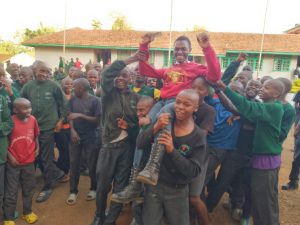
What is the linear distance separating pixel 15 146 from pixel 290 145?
782 cm

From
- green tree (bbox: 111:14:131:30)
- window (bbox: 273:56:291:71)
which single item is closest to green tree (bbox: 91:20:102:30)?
green tree (bbox: 111:14:131:30)

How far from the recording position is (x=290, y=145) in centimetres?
830

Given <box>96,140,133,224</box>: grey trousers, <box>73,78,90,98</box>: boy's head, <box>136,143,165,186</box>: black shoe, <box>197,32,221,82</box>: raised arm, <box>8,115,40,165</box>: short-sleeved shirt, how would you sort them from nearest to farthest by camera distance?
1. <box>136,143,165,186</box>: black shoe
2. <box>197,32,221,82</box>: raised arm
3. <box>96,140,133,224</box>: grey trousers
4. <box>8,115,40,165</box>: short-sleeved shirt
5. <box>73,78,90,98</box>: boy's head

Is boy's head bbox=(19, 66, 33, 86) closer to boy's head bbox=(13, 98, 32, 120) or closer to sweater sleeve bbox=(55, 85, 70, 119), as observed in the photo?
sweater sleeve bbox=(55, 85, 70, 119)

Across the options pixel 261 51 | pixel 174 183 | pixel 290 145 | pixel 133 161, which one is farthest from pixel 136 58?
pixel 261 51

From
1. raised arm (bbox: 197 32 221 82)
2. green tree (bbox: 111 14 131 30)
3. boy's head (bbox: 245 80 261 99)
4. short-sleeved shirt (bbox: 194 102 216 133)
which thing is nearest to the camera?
raised arm (bbox: 197 32 221 82)

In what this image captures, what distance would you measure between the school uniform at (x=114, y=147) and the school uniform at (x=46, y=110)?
44.0 inches

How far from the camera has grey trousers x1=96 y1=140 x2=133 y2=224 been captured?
127 inches

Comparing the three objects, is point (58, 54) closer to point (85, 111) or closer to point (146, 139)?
point (85, 111)

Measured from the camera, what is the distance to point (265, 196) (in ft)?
9.80

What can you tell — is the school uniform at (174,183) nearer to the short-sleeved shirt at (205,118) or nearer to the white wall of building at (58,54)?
the short-sleeved shirt at (205,118)

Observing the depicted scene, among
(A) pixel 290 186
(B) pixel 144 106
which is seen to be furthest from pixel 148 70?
(A) pixel 290 186

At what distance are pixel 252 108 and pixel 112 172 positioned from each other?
177cm

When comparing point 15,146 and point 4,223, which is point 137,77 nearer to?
point 15,146
